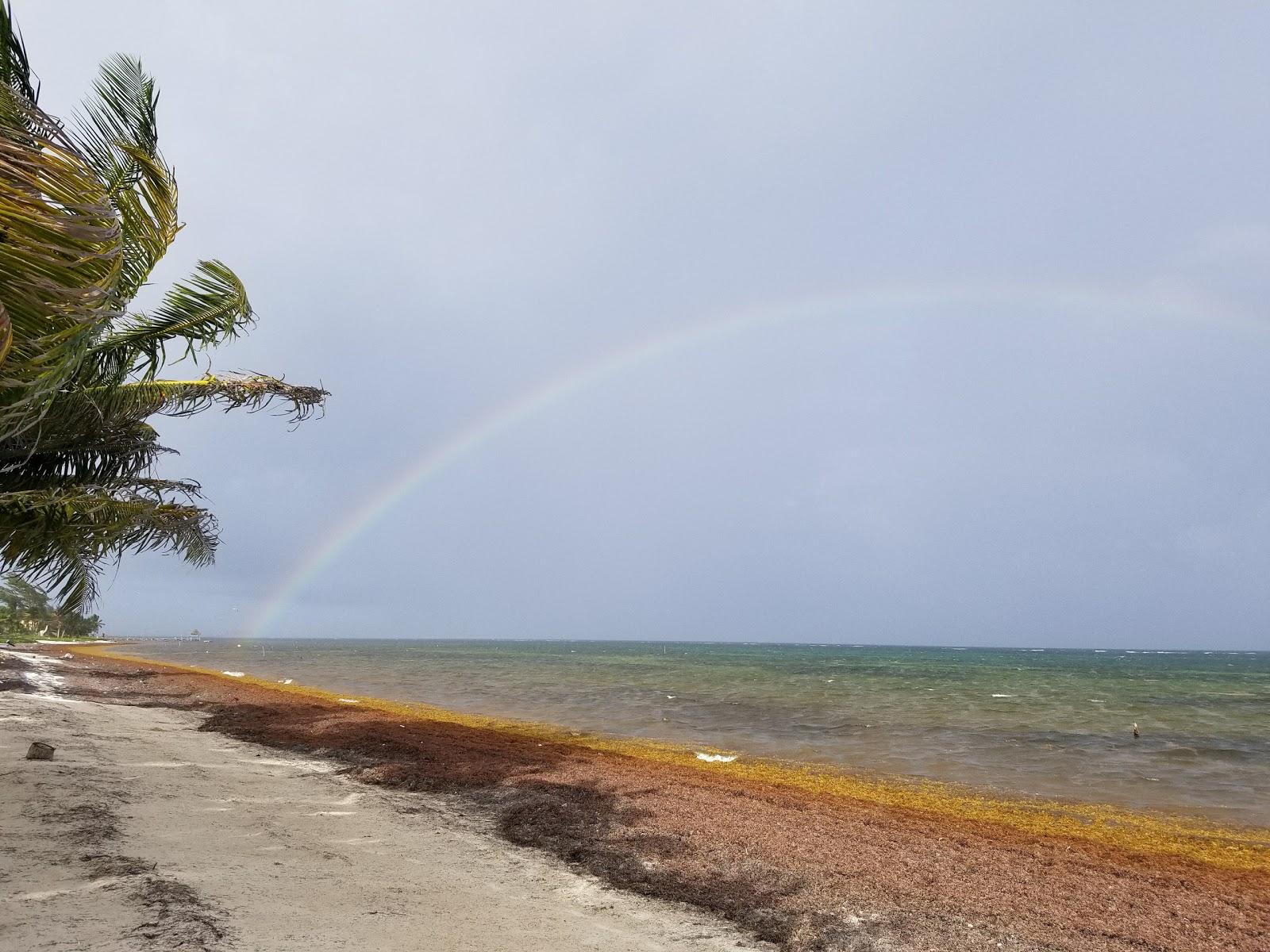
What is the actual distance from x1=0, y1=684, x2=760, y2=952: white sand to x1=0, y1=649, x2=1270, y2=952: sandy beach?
3cm

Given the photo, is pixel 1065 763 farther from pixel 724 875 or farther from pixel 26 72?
pixel 26 72

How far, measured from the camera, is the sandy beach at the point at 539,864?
5.61 m

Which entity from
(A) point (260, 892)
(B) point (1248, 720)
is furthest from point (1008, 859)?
(B) point (1248, 720)

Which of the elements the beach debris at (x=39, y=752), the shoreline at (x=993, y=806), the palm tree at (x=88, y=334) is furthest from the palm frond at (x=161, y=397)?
the shoreline at (x=993, y=806)

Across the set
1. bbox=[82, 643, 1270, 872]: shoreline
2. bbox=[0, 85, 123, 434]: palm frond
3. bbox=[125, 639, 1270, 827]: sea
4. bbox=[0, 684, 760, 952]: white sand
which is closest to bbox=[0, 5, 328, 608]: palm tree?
bbox=[0, 85, 123, 434]: palm frond

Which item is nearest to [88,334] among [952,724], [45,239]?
[45,239]

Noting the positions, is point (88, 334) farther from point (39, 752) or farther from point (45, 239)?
point (39, 752)

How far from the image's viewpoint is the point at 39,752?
1004 cm

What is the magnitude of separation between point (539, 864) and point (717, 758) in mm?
10355

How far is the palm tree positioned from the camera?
293 centimetres

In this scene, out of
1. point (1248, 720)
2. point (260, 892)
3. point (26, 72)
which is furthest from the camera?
point (1248, 720)

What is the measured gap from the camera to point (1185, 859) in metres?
9.49

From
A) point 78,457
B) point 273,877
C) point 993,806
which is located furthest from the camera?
point 993,806

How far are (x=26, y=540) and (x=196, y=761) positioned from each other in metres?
5.80
